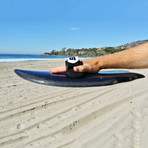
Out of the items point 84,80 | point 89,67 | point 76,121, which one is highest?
point 89,67

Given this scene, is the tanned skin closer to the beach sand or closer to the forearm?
the forearm

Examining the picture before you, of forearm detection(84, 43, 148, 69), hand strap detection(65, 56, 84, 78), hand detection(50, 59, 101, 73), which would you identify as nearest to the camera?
forearm detection(84, 43, 148, 69)

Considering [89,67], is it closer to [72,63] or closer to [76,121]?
[72,63]

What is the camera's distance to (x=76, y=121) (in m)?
2.06

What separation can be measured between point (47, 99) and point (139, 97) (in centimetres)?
177

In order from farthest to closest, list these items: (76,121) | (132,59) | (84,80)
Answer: (76,121), (84,80), (132,59)

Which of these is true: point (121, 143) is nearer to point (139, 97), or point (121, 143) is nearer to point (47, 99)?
point (139, 97)

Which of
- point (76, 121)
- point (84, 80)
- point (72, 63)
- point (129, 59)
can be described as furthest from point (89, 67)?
point (76, 121)

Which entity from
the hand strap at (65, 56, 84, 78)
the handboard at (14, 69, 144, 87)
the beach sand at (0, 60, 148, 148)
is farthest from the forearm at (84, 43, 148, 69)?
the beach sand at (0, 60, 148, 148)

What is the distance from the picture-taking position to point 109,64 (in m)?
1.08

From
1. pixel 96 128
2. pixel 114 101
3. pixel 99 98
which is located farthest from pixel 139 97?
pixel 96 128

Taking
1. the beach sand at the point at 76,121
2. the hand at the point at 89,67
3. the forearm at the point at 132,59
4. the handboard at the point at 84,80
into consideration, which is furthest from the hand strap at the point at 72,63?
the beach sand at the point at 76,121

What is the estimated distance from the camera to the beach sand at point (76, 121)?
163 cm

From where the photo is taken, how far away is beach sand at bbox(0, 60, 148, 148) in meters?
1.63
